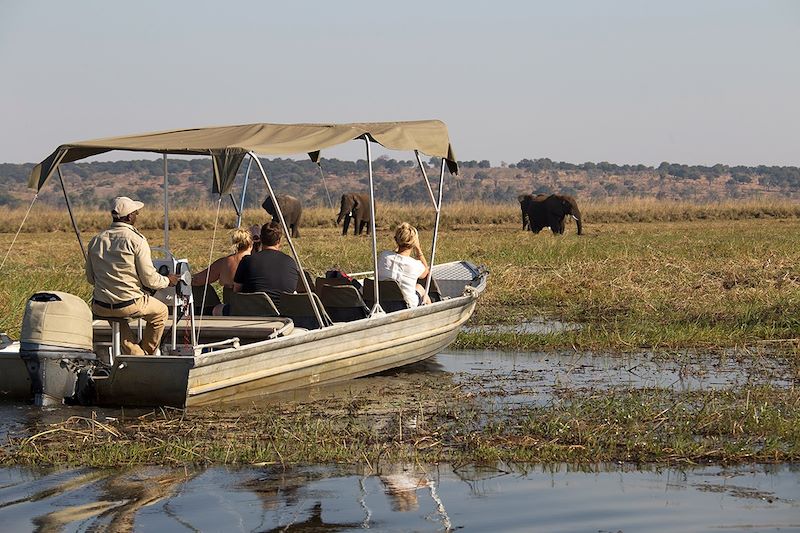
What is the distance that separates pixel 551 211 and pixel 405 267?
77.0 ft

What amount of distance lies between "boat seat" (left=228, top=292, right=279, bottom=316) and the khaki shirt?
3.67ft

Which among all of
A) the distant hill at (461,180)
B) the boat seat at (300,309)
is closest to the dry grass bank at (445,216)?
the boat seat at (300,309)

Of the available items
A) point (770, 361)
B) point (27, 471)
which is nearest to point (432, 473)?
point (27, 471)

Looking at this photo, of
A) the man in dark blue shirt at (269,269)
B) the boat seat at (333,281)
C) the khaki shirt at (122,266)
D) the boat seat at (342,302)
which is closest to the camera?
the khaki shirt at (122,266)

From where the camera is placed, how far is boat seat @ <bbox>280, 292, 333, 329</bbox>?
34.9 feet

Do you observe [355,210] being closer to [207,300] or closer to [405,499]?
[207,300]

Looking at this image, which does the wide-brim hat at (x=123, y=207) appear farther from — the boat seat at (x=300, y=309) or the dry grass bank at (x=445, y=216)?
the dry grass bank at (x=445, y=216)

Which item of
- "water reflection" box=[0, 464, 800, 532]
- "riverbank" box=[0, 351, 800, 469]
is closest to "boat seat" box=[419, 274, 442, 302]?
"riverbank" box=[0, 351, 800, 469]

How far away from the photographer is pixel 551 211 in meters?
34.8

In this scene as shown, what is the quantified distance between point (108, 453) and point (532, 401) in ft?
10.6

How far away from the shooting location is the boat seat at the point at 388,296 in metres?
11.4

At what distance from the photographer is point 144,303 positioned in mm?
9680

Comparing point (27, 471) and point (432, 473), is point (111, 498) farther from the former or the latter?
point (432, 473)

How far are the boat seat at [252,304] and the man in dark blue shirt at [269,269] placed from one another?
0.62 feet
